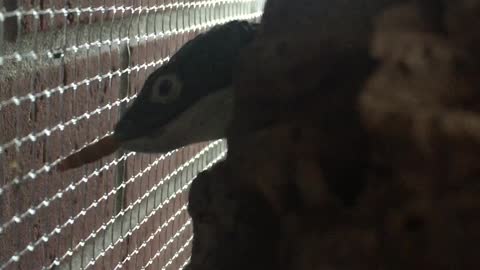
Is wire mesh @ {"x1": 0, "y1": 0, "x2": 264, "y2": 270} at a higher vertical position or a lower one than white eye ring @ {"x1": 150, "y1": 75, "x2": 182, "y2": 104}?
lower

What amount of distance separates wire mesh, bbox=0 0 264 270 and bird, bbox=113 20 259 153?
72mm

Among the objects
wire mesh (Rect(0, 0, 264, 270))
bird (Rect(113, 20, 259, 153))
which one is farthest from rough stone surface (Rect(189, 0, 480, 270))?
wire mesh (Rect(0, 0, 264, 270))

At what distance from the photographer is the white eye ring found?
0.94ft

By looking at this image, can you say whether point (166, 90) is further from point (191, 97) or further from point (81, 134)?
point (81, 134)

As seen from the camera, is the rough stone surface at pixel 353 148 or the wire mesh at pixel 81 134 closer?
the rough stone surface at pixel 353 148

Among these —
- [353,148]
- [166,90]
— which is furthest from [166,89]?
[353,148]

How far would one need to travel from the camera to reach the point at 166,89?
0.29m

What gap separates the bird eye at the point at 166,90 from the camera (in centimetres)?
29

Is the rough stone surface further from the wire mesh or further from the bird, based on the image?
the wire mesh

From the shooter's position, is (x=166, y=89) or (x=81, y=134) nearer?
(x=166, y=89)

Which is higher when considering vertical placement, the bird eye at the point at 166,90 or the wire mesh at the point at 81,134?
the bird eye at the point at 166,90

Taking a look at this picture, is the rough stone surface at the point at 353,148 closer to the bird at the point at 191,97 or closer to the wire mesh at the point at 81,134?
the bird at the point at 191,97

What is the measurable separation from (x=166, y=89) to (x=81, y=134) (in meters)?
0.14

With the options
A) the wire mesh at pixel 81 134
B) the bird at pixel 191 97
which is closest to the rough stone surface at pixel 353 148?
the bird at pixel 191 97
